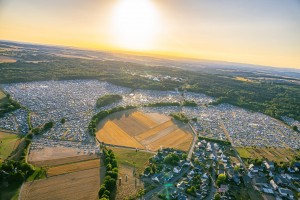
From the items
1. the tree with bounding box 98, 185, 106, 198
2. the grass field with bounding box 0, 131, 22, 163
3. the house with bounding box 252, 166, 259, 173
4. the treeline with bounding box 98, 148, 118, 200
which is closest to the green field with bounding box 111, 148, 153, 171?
the treeline with bounding box 98, 148, 118, 200

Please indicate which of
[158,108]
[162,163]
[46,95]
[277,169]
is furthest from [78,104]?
[277,169]

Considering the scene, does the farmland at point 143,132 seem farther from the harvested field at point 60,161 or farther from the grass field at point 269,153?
the grass field at point 269,153

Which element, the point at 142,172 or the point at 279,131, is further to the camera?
the point at 279,131

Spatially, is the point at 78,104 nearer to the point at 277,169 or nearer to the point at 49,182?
the point at 49,182

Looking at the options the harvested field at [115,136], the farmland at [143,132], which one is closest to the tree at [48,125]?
the farmland at [143,132]

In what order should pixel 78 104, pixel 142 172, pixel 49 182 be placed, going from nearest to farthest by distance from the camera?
pixel 49 182 < pixel 142 172 < pixel 78 104

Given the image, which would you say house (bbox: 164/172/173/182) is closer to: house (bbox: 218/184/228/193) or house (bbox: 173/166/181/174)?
house (bbox: 173/166/181/174)

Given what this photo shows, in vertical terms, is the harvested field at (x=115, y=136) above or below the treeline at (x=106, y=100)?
below
